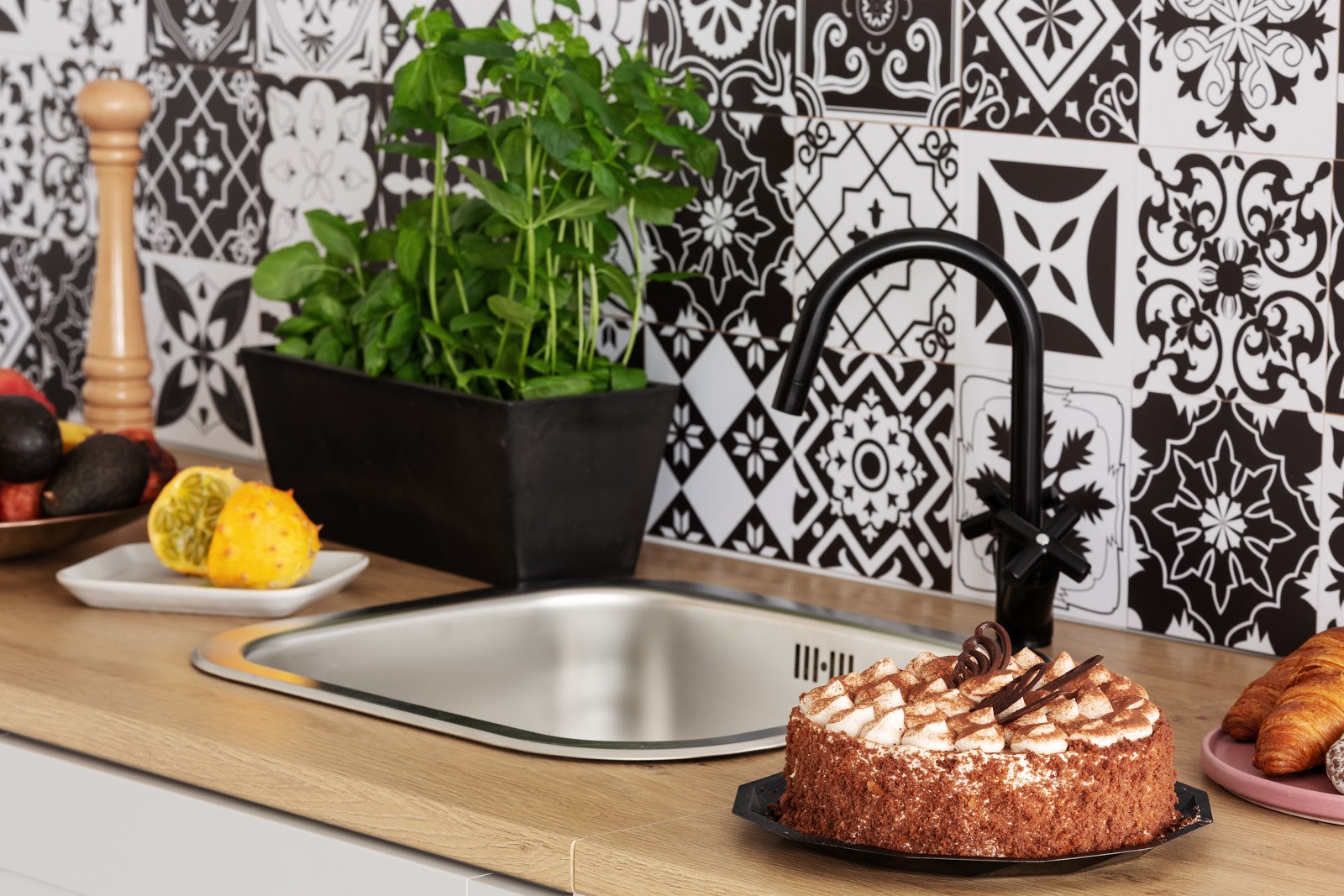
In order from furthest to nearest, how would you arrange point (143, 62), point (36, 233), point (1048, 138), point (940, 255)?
1. point (36, 233)
2. point (143, 62)
3. point (1048, 138)
4. point (940, 255)

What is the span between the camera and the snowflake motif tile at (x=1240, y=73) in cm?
128

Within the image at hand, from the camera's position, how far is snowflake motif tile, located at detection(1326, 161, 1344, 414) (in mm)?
1289

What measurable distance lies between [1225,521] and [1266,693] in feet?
0.91

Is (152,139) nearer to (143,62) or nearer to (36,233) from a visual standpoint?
(143,62)

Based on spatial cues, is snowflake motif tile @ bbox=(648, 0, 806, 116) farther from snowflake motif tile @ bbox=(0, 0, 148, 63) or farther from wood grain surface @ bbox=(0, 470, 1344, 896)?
snowflake motif tile @ bbox=(0, 0, 148, 63)

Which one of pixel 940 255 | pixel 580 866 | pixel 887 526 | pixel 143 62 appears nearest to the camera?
pixel 580 866

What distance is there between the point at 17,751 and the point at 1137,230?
92cm

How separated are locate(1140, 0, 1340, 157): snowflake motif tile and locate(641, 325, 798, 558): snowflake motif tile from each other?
1.36ft

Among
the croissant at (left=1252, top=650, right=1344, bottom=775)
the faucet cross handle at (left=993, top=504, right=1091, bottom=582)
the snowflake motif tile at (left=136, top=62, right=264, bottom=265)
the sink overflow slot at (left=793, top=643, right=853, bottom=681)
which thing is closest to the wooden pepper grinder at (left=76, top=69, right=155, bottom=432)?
the snowflake motif tile at (left=136, top=62, right=264, bottom=265)

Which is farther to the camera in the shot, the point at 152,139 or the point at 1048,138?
the point at 152,139

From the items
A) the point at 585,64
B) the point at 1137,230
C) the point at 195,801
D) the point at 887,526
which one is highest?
the point at 585,64

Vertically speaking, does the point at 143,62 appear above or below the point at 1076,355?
above

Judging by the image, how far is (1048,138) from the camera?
1.42 meters

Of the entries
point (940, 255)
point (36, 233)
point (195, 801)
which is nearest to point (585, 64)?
point (940, 255)
